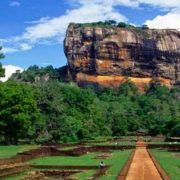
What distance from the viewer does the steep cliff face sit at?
149 meters

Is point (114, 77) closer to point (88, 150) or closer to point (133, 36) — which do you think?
point (133, 36)

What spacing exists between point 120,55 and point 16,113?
318ft

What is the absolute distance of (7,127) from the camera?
2231 inches

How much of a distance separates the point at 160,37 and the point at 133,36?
31.2 feet

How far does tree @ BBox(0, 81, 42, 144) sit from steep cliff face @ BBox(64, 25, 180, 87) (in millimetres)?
88948

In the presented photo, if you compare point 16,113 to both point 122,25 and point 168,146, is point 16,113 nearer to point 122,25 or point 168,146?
point 168,146

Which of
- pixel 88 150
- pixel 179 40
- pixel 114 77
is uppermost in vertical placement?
pixel 179 40

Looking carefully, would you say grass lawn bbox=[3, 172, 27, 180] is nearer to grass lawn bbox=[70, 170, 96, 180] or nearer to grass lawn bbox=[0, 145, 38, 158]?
grass lawn bbox=[70, 170, 96, 180]

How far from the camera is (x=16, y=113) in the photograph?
55.9m

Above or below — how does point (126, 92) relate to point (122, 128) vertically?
above

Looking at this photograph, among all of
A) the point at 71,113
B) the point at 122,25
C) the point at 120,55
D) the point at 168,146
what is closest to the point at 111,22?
the point at 122,25

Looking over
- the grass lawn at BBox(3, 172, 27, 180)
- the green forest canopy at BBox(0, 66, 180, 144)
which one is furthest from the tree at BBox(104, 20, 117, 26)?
the grass lawn at BBox(3, 172, 27, 180)

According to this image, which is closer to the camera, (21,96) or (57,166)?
(57,166)

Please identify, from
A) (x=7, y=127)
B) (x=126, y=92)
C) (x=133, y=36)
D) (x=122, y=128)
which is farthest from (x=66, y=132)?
(x=133, y=36)
